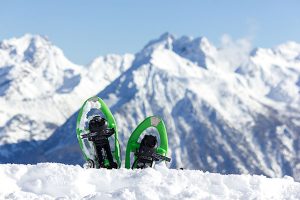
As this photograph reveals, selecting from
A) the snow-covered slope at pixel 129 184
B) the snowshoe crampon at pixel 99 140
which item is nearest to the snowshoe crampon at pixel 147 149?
the snowshoe crampon at pixel 99 140

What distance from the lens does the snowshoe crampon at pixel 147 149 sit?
830 inches

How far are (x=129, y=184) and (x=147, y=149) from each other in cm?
608

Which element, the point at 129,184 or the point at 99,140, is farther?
the point at 99,140

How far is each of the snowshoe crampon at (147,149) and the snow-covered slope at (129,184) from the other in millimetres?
4966

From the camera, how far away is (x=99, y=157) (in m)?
21.8

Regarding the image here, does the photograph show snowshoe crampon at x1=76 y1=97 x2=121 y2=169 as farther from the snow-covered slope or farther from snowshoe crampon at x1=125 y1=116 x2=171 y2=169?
the snow-covered slope

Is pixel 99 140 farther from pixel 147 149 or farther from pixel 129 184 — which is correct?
pixel 129 184

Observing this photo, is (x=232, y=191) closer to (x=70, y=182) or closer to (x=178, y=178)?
(x=178, y=178)

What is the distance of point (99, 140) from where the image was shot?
2167 cm

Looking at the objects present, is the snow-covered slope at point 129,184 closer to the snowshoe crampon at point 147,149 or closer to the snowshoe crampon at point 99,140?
the snowshoe crampon at point 147,149

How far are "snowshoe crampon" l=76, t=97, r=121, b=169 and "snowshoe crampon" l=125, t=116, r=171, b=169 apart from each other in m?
0.61

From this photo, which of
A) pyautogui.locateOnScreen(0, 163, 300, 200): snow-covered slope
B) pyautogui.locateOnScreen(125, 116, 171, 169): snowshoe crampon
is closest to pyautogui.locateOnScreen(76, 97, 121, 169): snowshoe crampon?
pyautogui.locateOnScreen(125, 116, 171, 169): snowshoe crampon

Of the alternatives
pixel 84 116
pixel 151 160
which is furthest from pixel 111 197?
pixel 84 116

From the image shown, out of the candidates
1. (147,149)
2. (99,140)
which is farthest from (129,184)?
(99,140)
